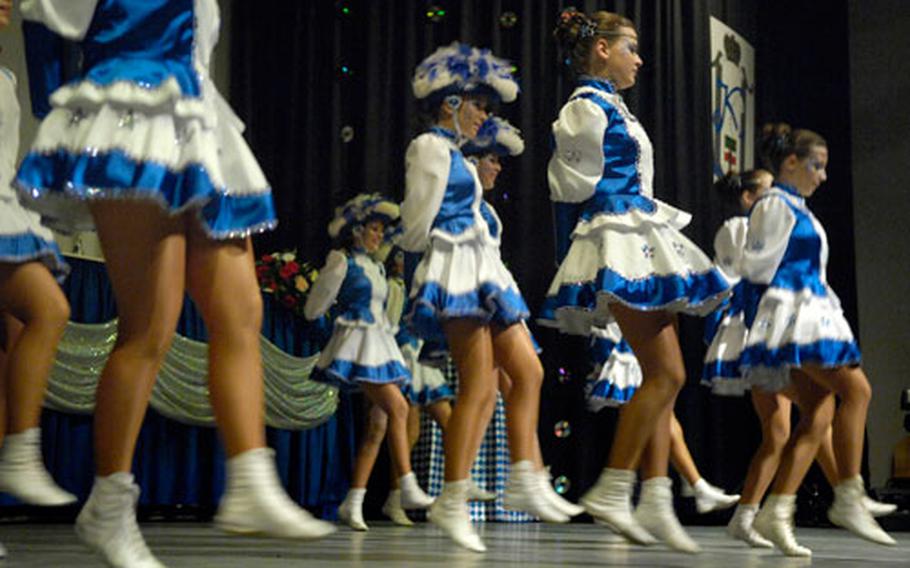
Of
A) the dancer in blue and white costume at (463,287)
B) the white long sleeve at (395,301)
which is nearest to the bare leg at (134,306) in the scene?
the dancer in blue and white costume at (463,287)

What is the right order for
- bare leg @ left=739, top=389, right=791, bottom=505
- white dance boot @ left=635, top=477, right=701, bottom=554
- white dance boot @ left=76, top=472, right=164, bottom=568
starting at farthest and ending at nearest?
bare leg @ left=739, top=389, right=791, bottom=505 < white dance boot @ left=635, top=477, right=701, bottom=554 < white dance boot @ left=76, top=472, right=164, bottom=568

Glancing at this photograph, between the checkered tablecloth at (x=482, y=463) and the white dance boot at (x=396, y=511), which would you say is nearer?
the white dance boot at (x=396, y=511)

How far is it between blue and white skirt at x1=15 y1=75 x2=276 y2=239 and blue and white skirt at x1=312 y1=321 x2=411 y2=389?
3764 mm

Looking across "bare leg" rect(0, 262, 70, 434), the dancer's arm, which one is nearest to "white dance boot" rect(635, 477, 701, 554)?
"bare leg" rect(0, 262, 70, 434)

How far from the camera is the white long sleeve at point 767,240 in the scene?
423 centimetres

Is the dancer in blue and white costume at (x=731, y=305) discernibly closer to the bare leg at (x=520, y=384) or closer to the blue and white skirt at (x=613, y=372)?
the blue and white skirt at (x=613, y=372)

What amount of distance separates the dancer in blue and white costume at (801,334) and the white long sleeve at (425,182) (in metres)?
1.09

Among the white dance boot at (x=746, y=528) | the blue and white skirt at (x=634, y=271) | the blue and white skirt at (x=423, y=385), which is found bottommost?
the white dance boot at (x=746, y=528)

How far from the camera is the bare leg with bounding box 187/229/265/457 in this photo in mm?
2082

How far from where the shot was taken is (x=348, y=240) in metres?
6.39

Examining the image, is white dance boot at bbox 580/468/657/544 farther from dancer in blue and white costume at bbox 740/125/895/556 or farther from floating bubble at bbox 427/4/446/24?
floating bubble at bbox 427/4/446/24

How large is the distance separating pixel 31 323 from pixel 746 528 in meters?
2.50

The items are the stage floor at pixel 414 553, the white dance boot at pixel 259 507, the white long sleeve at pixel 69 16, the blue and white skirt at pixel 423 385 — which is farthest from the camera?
the blue and white skirt at pixel 423 385

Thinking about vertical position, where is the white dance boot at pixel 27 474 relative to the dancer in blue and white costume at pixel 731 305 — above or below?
below
